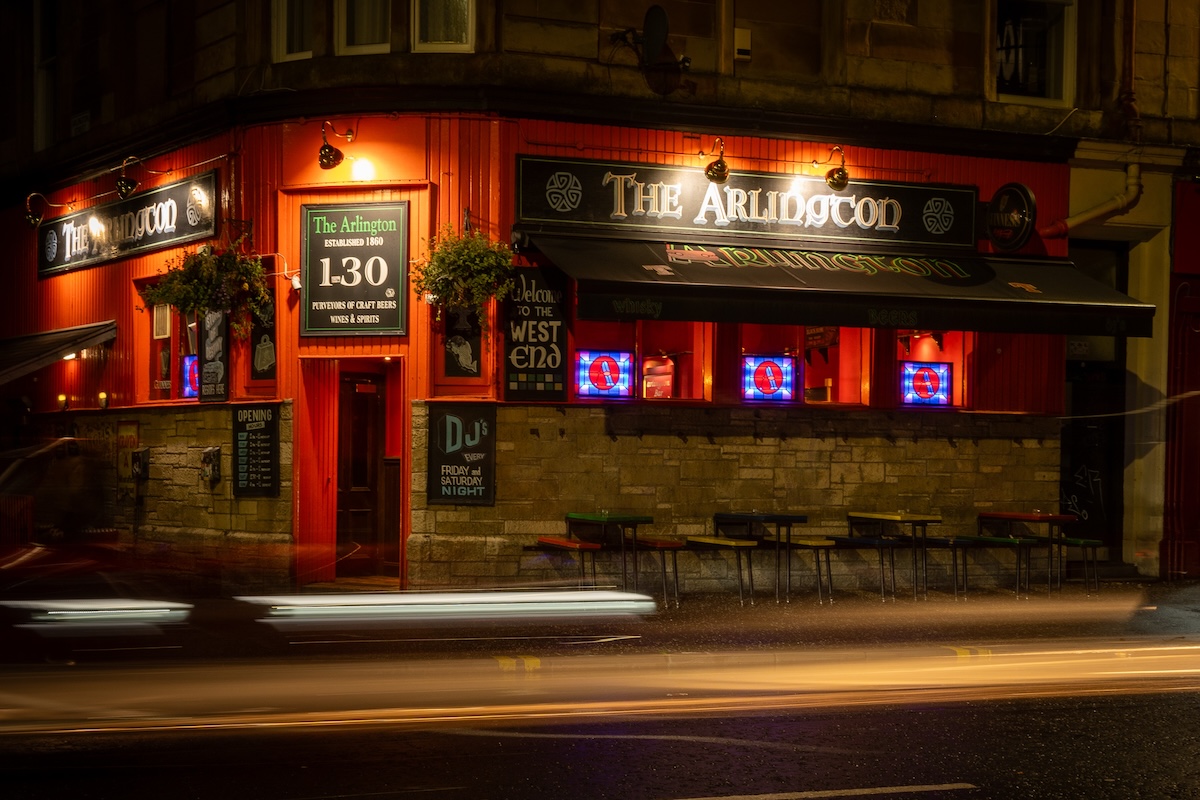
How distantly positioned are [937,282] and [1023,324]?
3.49 ft

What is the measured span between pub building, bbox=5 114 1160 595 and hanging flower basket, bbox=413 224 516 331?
24cm

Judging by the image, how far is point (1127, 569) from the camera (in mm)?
16719

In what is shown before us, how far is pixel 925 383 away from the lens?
1572 centimetres

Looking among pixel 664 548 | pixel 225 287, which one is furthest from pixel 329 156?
pixel 664 548

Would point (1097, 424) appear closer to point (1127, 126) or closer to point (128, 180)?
point (1127, 126)

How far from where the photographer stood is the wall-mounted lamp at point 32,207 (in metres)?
18.4

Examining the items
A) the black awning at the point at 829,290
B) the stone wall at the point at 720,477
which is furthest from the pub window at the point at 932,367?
the black awning at the point at 829,290

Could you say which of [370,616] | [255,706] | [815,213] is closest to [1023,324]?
[815,213]

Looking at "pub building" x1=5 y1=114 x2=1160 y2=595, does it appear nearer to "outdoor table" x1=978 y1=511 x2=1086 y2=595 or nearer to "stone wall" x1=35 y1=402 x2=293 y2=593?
"stone wall" x1=35 y1=402 x2=293 y2=593

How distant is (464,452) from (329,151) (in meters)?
3.50

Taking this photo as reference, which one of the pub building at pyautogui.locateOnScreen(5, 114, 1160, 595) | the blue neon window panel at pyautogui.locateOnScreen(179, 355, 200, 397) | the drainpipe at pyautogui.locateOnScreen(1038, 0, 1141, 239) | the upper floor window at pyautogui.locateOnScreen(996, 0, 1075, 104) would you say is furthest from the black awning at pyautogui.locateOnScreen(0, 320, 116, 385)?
the drainpipe at pyautogui.locateOnScreen(1038, 0, 1141, 239)

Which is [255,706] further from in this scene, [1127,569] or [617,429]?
[1127,569]

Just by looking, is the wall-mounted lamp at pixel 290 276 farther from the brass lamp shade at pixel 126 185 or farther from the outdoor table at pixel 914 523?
the outdoor table at pixel 914 523

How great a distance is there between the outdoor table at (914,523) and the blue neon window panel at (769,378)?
5.27 feet
